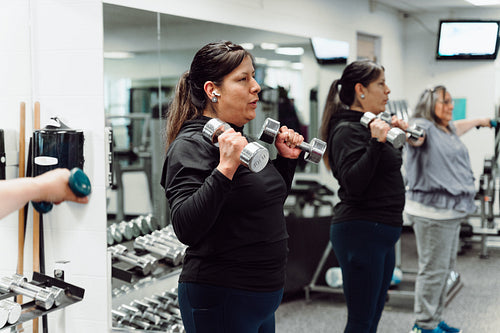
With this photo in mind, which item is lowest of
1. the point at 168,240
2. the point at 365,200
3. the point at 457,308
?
the point at 457,308

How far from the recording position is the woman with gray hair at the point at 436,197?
125 inches

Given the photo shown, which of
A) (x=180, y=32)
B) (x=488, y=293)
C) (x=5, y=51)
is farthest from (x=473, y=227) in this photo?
(x=5, y=51)

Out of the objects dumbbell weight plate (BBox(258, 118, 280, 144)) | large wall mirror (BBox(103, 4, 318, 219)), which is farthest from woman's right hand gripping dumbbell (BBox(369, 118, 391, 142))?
large wall mirror (BBox(103, 4, 318, 219))

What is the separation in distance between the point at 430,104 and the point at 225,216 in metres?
2.11

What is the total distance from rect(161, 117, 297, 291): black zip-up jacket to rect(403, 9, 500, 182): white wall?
2349 millimetres

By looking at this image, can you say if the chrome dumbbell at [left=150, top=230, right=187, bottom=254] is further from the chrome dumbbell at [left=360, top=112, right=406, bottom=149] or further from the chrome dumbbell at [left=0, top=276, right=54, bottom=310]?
the chrome dumbbell at [left=360, top=112, right=406, bottom=149]

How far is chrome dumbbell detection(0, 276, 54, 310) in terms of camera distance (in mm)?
2195

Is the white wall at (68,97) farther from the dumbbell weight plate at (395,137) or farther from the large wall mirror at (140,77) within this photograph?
the dumbbell weight plate at (395,137)

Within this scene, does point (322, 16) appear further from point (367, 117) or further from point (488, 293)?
point (488, 293)

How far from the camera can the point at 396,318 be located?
3793mm

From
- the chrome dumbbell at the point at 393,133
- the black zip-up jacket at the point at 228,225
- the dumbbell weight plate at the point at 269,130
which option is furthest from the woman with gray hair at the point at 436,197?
the black zip-up jacket at the point at 228,225

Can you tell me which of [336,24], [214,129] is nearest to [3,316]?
[214,129]

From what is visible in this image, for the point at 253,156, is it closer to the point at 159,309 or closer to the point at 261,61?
the point at 159,309

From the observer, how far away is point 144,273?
2.75m
